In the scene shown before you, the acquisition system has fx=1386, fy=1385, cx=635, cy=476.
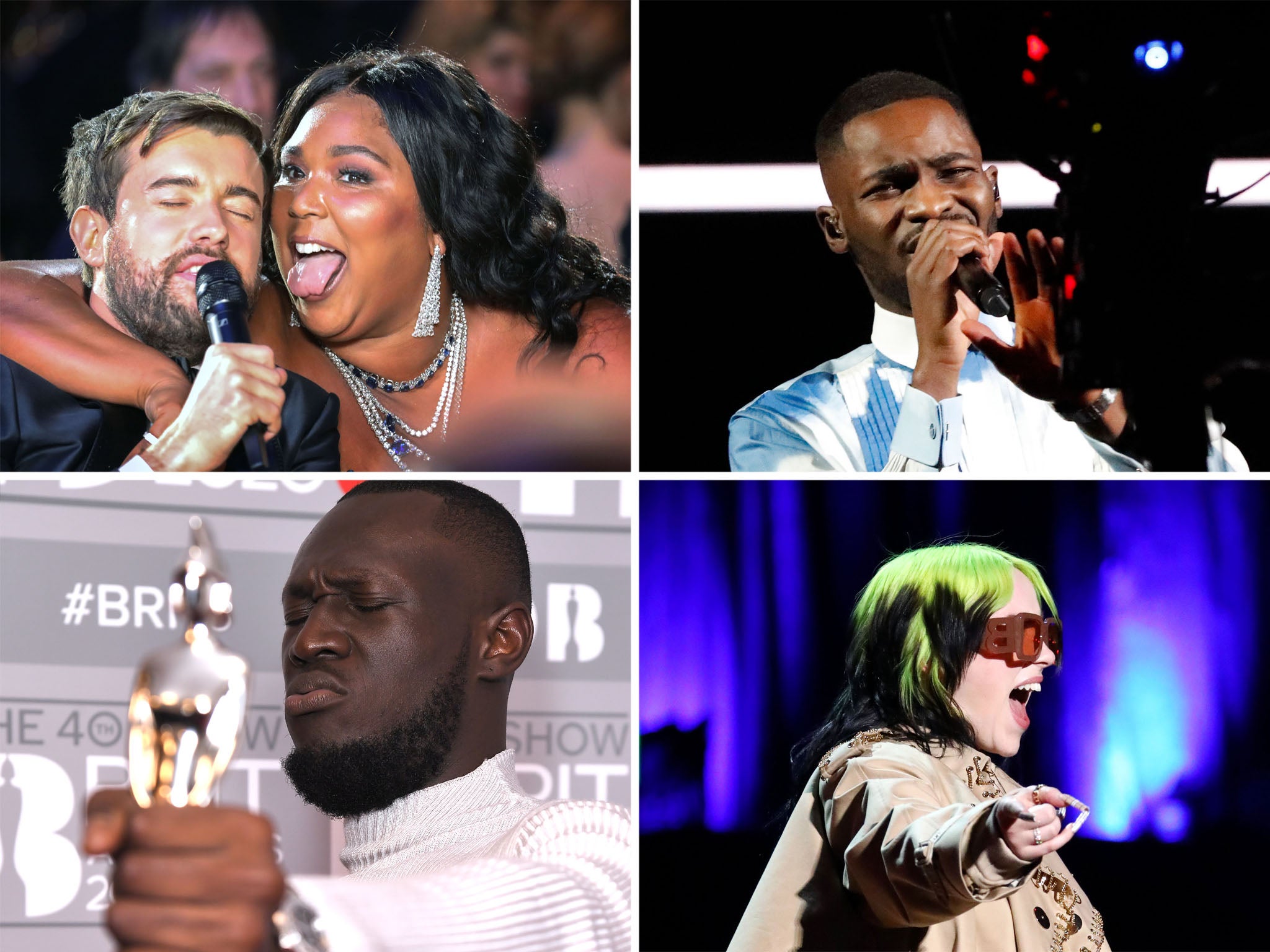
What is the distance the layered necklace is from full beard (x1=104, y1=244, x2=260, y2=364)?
24 cm

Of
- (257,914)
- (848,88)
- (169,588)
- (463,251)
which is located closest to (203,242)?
(463,251)

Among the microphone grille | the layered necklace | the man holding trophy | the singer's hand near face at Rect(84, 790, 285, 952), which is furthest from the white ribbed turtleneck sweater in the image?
the microphone grille

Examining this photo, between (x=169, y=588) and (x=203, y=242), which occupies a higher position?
(x=203, y=242)

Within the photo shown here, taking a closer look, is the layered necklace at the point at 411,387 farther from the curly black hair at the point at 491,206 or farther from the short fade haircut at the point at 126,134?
the short fade haircut at the point at 126,134

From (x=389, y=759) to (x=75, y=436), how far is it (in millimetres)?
762

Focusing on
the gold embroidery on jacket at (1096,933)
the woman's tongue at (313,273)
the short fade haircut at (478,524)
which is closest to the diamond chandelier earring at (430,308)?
the woman's tongue at (313,273)

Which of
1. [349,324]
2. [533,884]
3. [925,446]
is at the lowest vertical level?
[533,884]

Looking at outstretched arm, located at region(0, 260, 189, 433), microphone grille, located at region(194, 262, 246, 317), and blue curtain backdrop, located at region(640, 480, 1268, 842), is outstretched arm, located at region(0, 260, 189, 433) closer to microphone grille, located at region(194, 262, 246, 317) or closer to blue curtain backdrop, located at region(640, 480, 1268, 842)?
microphone grille, located at region(194, 262, 246, 317)

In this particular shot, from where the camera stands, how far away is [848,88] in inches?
92.4

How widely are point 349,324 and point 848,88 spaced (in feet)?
3.06

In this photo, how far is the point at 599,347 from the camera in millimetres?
2326

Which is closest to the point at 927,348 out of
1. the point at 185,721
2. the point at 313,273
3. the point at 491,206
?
the point at 491,206

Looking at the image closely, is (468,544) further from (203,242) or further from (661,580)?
(203,242)

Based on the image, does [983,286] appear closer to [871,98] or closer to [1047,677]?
[871,98]
